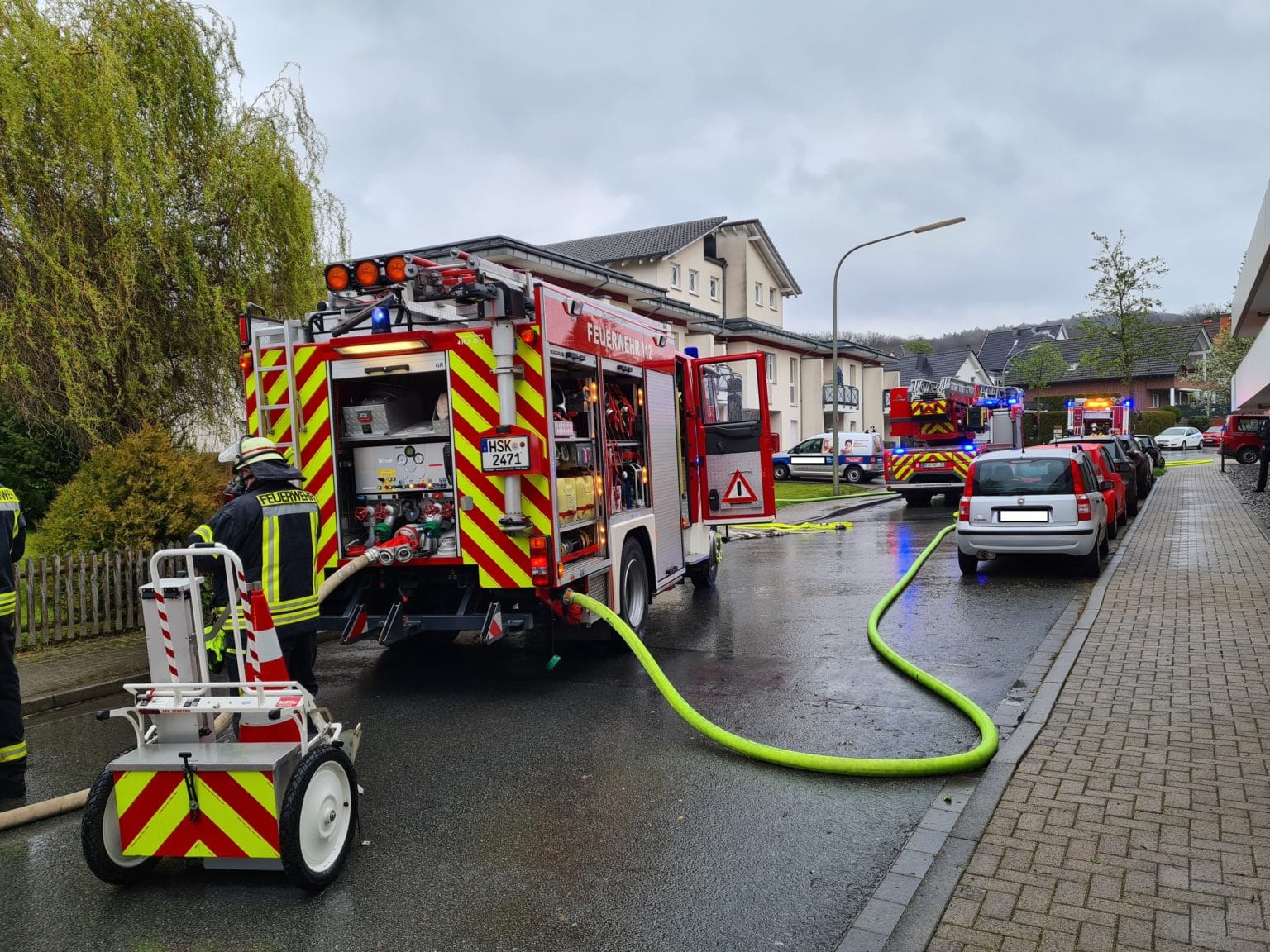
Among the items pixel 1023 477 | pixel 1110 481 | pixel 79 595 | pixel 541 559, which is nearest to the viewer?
pixel 541 559

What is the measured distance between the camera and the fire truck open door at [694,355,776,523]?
9.83 meters

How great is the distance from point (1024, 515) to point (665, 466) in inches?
187

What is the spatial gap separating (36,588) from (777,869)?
24.7 feet

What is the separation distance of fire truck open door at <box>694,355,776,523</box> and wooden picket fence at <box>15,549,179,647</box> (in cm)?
547

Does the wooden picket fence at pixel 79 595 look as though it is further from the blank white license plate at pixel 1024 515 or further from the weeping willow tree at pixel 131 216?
the blank white license plate at pixel 1024 515

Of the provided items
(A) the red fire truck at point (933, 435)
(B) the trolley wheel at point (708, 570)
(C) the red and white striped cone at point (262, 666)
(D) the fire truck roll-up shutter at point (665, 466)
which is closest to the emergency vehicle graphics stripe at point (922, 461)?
(A) the red fire truck at point (933, 435)

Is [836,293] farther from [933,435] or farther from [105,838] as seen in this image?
[105,838]

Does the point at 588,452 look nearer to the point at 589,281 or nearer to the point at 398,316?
the point at 398,316

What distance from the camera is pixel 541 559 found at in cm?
630

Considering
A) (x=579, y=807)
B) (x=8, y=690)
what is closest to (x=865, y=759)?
(x=579, y=807)

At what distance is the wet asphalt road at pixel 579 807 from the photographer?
139 inches

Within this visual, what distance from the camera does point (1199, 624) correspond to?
7.96 meters

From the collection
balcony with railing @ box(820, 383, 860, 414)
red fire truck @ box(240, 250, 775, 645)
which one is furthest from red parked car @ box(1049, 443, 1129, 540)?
balcony with railing @ box(820, 383, 860, 414)

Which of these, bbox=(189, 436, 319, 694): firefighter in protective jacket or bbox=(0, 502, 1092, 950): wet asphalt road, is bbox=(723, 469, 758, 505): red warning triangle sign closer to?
bbox=(0, 502, 1092, 950): wet asphalt road
